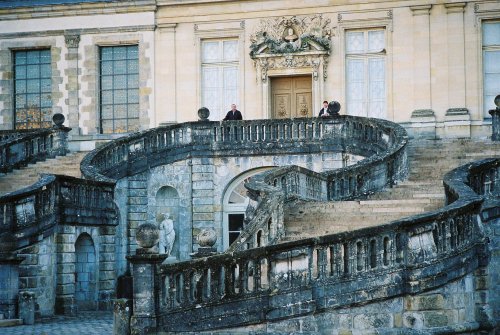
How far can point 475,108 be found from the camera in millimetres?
31812

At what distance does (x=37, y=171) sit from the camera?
29078 millimetres

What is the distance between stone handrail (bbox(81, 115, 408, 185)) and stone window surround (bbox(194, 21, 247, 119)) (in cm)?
453

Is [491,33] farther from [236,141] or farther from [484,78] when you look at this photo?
[236,141]

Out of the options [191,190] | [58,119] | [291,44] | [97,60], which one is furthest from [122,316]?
[97,60]

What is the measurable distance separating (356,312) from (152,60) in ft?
65.4

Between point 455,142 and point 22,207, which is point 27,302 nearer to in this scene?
point 22,207

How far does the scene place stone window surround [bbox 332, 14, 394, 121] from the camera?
32.6 m

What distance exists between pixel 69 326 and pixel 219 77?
616 inches

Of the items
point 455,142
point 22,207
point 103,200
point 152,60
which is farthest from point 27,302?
point 152,60

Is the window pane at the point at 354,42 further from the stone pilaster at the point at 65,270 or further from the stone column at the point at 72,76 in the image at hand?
the stone pilaster at the point at 65,270

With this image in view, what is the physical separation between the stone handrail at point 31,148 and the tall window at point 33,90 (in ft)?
15.4

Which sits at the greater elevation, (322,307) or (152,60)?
(152,60)

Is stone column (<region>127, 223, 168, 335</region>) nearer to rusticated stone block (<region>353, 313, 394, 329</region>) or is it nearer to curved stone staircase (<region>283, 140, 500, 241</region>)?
rusticated stone block (<region>353, 313, 394, 329</region>)

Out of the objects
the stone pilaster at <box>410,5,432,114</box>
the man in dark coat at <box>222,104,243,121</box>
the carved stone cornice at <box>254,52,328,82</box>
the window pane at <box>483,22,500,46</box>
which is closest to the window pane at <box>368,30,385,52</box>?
the stone pilaster at <box>410,5,432,114</box>
